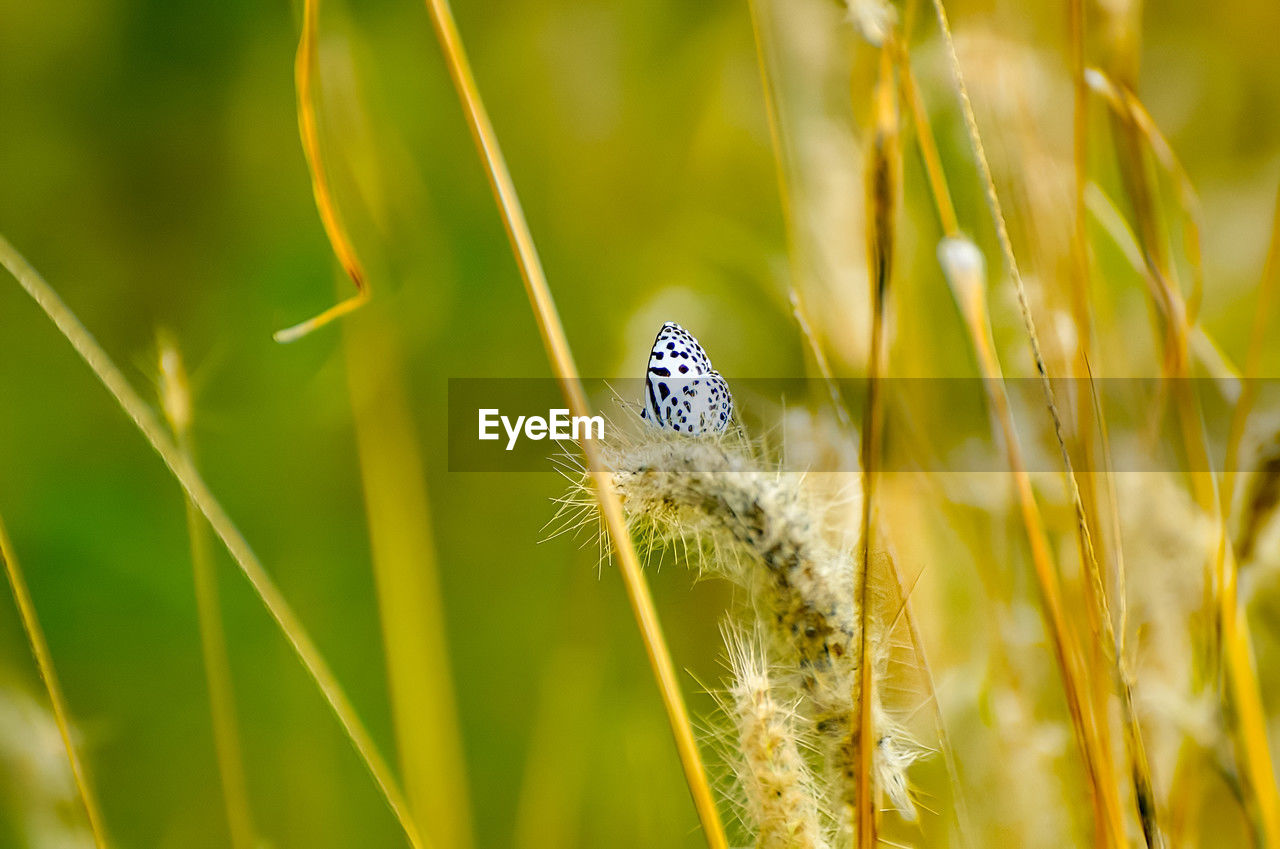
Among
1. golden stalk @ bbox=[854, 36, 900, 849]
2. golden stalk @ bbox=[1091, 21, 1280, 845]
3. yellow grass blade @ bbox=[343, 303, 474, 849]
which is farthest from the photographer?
yellow grass blade @ bbox=[343, 303, 474, 849]

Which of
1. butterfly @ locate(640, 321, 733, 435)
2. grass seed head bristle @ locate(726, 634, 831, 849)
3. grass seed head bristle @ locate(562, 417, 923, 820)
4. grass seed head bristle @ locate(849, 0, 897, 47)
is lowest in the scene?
grass seed head bristle @ locate(726, 634, 831, 849)

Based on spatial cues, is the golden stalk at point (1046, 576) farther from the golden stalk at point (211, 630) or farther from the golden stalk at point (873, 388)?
the golden stalk at point (211, 630)

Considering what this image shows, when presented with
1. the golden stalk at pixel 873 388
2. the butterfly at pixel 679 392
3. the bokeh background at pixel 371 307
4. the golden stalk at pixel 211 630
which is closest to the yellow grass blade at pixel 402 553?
the bokeh background at pixel 371 307

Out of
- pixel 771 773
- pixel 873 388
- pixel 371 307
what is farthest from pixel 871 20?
pixel 371 307

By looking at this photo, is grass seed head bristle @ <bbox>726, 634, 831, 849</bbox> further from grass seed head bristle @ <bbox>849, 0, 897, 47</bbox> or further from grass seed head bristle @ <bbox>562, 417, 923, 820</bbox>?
grass seed head bristle @ <bbox>849, 0, 897, 47</bbox>

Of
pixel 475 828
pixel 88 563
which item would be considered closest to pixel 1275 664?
pixel 475 828

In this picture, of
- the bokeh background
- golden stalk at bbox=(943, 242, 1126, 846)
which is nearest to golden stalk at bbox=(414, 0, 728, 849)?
golden stalk at bbox=(943, 242, 1126, 846)

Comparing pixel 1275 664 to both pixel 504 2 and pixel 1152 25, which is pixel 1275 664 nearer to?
pixel 1152 25
